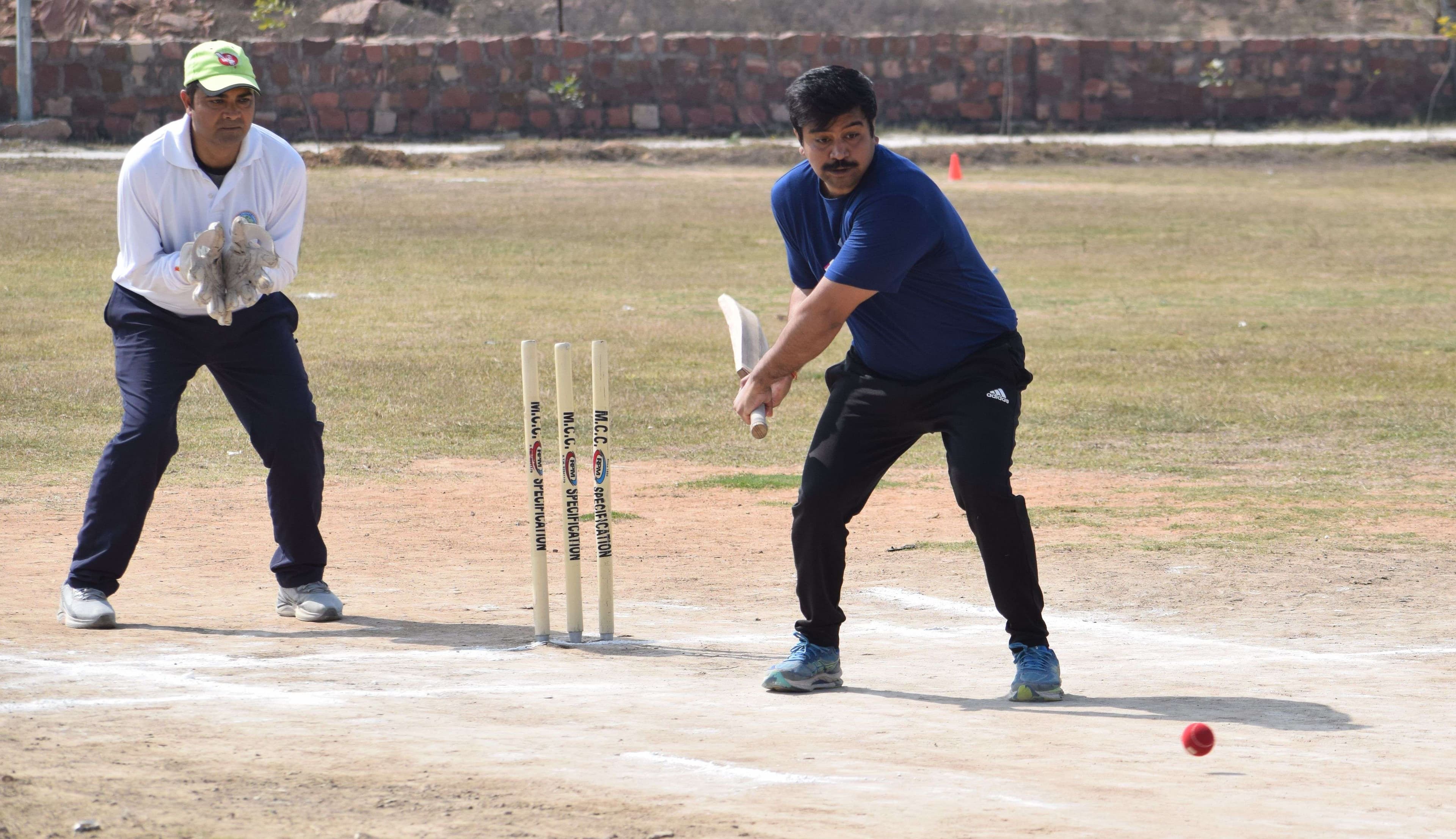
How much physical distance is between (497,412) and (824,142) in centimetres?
746

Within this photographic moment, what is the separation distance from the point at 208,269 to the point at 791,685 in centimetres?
247

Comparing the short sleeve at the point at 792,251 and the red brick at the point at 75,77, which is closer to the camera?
the short sleeve at the point at 792,251

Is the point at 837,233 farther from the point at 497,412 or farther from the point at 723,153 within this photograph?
the point at 723,153

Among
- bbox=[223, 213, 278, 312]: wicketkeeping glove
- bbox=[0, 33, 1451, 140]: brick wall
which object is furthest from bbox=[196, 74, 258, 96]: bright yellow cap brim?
bbox=[0, 33, 1451, 140]: brick wall

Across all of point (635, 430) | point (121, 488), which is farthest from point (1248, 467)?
point (121, 488)

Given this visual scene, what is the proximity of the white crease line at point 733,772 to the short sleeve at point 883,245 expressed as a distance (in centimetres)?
152

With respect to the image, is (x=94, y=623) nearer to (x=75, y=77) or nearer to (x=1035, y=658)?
(x=1035, y=658)

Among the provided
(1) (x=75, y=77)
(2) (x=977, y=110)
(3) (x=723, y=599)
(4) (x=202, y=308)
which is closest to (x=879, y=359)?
(3) (x=723, y=599)

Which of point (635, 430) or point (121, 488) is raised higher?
point (121, 488)

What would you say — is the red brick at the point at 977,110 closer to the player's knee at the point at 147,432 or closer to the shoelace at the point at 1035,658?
the player's knee at the point at 147,432

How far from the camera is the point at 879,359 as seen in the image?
5586 millimetres

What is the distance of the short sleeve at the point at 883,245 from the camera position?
522 centimetres

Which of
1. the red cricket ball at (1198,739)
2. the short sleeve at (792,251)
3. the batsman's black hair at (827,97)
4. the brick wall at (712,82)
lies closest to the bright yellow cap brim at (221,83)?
the short sleeve at (792,251)

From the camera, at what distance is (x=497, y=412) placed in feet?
40.8
